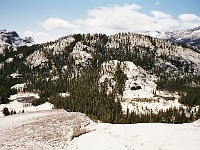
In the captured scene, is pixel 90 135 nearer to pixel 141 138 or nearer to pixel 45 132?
pixel 45 132

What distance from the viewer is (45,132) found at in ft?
186

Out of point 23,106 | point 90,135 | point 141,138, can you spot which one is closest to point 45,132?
point 90,135

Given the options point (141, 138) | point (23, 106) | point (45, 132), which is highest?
point (45, 132)

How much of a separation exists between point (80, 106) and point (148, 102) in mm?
48865

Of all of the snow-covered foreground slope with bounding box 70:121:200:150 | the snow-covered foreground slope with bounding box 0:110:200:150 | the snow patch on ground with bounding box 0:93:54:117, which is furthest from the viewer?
the snow patch on ground with bounding box 0:93:54:117

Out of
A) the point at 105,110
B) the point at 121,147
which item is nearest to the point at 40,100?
the point at 105,110

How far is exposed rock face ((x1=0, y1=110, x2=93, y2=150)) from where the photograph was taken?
5066 centimetres

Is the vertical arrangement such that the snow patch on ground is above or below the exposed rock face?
below

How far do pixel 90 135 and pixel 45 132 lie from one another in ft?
34.5

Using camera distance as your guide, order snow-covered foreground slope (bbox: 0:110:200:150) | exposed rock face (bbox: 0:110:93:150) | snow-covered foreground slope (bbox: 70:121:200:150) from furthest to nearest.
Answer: exposed rock face (bbox: 0:110:93:150) < snow-covered foreground slope (bbox: 0:110:200:150) < snow-covered foreground slope (bbox: 70:121:200:150)

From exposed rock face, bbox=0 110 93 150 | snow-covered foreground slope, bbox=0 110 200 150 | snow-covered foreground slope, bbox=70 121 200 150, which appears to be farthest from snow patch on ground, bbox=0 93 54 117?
snow-covered foreground slope, bbox=70 121 200 150

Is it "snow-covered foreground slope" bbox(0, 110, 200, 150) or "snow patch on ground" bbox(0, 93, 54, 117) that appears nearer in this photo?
"snow-covered foreground slope" bbox(0, 110, 200, 150)

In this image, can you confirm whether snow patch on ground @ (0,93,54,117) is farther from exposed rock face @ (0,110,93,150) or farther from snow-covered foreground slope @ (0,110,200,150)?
exposed rock face @ (0,110,93,150)

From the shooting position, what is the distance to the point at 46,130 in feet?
189
